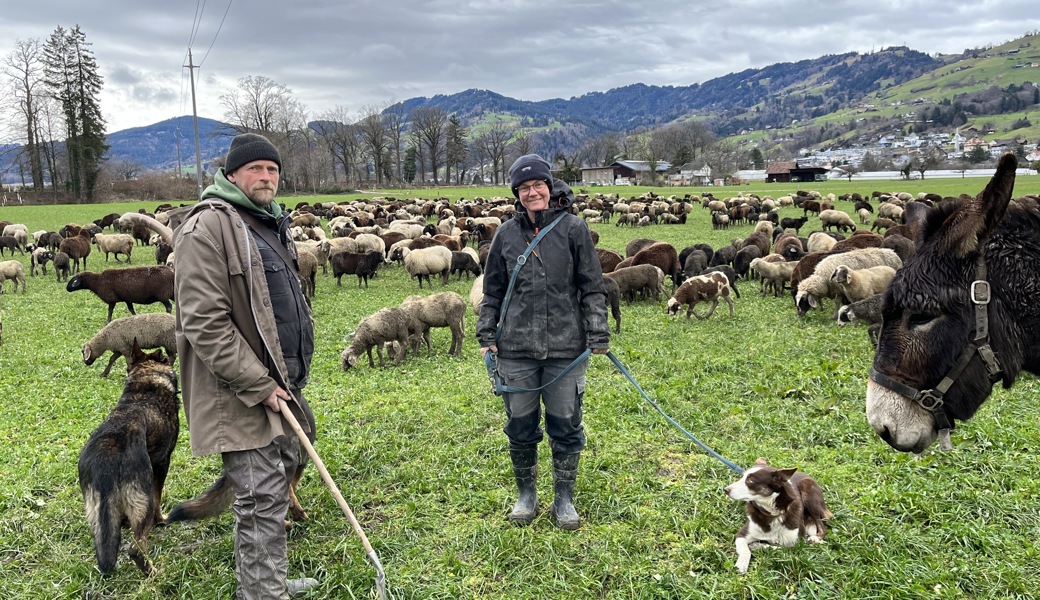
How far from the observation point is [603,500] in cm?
452

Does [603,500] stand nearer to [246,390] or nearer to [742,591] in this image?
[742,591]

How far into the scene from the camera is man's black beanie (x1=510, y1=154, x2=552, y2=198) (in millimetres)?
3857

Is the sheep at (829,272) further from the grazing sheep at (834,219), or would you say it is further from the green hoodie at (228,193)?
the grazing sheep at (834,219)

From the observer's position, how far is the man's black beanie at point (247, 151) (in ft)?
10.4

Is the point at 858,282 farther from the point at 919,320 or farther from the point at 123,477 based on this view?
the point at 123,477

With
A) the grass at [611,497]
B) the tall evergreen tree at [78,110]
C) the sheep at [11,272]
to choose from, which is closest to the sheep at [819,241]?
the grass at [611,497]

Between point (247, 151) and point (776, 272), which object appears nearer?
point (247, 151)

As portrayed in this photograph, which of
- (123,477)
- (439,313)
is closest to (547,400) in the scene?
(123,477)

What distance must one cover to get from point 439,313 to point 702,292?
215 inches

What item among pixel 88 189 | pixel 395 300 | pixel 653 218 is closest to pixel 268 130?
pixel 88 189

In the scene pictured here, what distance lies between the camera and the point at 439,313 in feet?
32.7

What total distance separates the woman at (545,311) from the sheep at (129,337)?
23.6 feet

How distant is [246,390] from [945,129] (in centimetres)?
17037

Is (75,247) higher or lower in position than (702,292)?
higher
